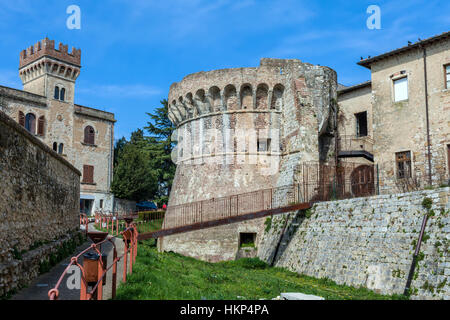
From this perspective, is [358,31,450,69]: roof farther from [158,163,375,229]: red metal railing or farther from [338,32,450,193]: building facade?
[158,163,375,229]: red metal railing

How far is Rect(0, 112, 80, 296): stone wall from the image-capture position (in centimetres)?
864

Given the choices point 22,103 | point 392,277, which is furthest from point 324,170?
point 22,103

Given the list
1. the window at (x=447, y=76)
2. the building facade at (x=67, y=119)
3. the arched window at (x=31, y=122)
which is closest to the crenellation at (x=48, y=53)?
the building facade at (x=67, y=119)

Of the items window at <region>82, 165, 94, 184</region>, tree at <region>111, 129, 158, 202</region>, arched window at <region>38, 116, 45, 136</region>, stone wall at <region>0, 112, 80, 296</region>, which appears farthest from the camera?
window at <region>82, 165, 94, 184</region>

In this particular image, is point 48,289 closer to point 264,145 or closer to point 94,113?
point 264,145

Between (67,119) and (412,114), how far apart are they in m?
29.0

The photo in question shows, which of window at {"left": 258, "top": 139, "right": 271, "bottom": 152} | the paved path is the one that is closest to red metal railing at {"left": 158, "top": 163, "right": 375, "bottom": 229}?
window at {"left": 258, "top": 139, "right": 271, "bottom": 152}

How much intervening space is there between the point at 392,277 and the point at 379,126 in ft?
36.6

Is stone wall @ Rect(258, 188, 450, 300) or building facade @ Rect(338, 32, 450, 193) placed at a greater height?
building facade @ Rect(338, 32, 450, 193)

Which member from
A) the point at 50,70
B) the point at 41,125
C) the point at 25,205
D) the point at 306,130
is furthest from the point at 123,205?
the point at 25,205

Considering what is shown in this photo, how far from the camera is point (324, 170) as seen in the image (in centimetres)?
2317

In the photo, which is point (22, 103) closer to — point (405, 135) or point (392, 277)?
point (405, 135)

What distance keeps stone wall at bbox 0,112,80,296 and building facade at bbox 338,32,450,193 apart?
1396cm

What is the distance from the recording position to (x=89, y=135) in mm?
40031
